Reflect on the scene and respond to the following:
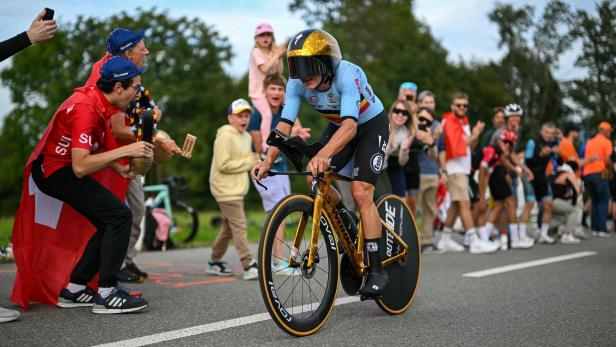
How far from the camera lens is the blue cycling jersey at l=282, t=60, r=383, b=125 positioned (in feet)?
17.2

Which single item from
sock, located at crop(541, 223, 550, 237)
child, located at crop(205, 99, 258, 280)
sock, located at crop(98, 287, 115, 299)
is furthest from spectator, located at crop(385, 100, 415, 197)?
sock, located at crop(98, 287, 115, 299)

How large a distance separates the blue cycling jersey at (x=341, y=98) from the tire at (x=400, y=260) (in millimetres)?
800

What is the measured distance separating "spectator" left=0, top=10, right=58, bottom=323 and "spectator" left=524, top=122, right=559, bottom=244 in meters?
9.55

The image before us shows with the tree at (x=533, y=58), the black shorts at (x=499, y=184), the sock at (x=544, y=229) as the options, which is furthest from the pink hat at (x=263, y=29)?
the tree at (x=533, y=58)

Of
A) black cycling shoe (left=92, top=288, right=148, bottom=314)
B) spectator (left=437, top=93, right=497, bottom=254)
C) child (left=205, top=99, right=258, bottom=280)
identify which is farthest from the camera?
spectator (left=437, top=93, right=497, bottom=254)

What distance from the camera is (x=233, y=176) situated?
27.5 ft

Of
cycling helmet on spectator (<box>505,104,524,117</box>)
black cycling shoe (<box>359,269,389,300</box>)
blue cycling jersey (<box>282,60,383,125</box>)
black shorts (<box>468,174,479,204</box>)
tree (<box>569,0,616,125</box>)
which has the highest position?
tree (<box>569,0,616,125</box>)

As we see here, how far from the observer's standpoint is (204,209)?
51969mm

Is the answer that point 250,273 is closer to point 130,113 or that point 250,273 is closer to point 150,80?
point 130,113

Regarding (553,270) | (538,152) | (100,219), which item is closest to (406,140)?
(553,270)

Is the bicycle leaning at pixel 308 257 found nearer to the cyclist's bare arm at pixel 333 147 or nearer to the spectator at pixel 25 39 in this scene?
the cyclist's bare arm at pixel 333 147

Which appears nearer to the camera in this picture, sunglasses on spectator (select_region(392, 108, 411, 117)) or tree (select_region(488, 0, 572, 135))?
sunglasses on spectator (select_region(392, 108, 411, 117))

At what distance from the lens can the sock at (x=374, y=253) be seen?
5.56m

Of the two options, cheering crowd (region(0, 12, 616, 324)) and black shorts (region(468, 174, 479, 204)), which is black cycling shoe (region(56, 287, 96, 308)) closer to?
cheering crowd (region(0, 12, 616, 324))
